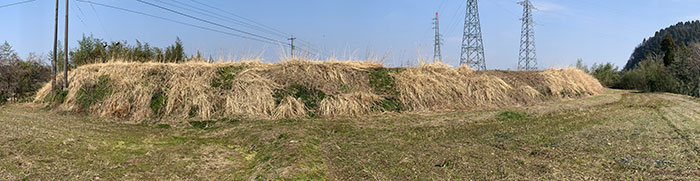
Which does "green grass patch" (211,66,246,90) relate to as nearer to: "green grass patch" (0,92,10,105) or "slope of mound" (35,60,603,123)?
"slope of mound" (35,60,603,123)

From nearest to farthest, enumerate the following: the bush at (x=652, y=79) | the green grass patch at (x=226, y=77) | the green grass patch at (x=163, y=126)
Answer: the green grass patch at (x=163, y=126) < the green grass patch at (x=226, y=77) < the bush at (x=652, y=79)

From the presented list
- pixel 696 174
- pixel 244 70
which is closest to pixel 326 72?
pixel 244 70

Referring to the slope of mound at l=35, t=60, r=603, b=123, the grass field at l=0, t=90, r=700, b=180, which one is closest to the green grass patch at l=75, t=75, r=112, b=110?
the slope of mound at l=35, t=60, r=603, b=123

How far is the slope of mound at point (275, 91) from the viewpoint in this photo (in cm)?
768

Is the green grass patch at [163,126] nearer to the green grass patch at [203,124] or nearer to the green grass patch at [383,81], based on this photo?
the green grass patch at [203,124]

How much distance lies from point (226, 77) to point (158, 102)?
158 centimetres

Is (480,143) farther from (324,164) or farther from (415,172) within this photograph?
(324,164)

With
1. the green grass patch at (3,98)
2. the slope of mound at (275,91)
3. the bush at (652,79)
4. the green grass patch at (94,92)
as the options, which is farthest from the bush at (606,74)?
the green grass patch at (3,98)

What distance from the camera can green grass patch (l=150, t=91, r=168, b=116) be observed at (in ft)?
25.6

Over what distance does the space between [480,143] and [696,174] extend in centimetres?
205

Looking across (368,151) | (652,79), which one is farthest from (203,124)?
(652,79)

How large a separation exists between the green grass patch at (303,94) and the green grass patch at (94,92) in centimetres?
436

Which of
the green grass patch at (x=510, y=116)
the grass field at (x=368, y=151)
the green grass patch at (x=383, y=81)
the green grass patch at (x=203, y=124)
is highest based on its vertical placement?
the green grass patch at (x=383, y=81)

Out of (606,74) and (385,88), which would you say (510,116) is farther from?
(606,74)
